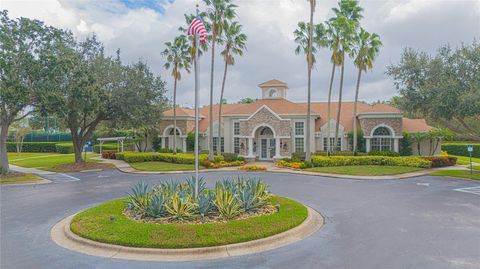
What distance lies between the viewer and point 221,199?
417 inches

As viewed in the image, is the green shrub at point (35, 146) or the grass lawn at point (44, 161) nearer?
the grass lawn at point (44, 161)

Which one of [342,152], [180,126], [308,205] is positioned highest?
[180,126]

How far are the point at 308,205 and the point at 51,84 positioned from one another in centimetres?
1898

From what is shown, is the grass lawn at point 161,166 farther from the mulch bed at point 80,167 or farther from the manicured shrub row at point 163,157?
the mulch bed at point 80,167

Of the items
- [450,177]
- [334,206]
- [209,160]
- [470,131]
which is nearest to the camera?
[334,206]

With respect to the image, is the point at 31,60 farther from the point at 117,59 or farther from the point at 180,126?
the point at 180,126

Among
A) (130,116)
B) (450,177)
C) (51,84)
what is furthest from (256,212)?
(130,116)

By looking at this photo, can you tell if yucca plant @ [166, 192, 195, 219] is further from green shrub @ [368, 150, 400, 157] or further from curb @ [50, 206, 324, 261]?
green shrub @ [368, 150, 400, 157]

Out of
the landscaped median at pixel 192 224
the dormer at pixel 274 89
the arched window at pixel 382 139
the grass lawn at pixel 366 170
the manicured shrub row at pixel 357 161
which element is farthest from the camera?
the dormer at pixel 274 89

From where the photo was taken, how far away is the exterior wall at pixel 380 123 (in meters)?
30.0

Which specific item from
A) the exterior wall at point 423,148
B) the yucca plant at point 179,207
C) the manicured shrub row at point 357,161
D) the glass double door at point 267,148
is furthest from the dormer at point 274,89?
the yucca plant at point 179,207

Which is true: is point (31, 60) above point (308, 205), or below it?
above

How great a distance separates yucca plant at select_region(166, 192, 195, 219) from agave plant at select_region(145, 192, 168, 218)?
0.67 feet

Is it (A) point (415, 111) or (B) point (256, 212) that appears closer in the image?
(B) point (256, 212)
